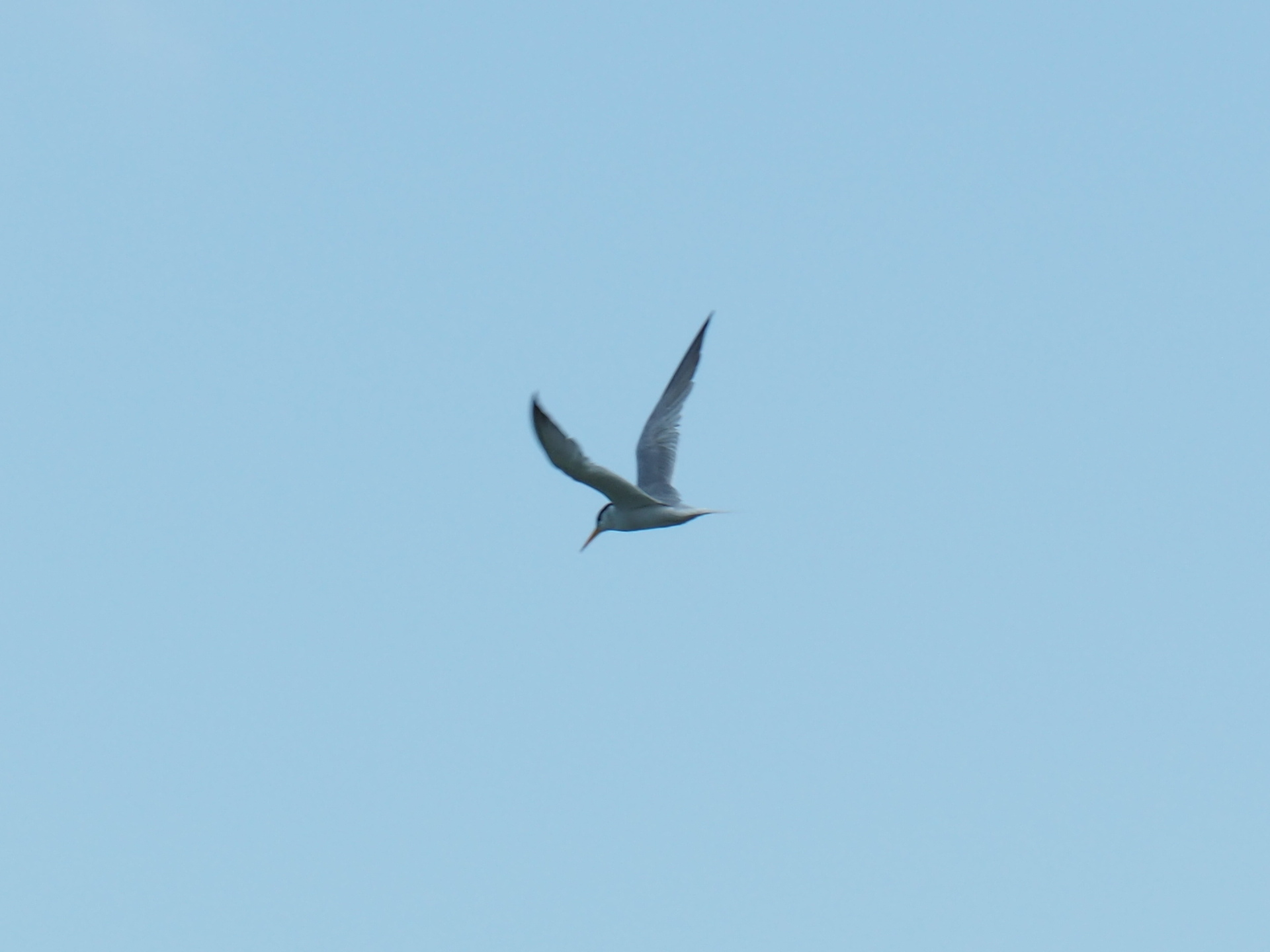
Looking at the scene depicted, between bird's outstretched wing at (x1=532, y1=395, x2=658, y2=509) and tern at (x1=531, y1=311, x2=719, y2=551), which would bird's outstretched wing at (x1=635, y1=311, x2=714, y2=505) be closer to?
tern at (x1=531, y1=311, x2=719, y2=551)

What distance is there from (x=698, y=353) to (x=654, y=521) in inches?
158

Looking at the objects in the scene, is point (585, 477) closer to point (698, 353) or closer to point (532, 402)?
point (532, 402)

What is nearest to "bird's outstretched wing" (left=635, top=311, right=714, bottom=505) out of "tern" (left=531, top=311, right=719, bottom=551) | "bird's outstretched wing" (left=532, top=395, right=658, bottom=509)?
"tern" (left=531, top=311, right=719, bottom=551)

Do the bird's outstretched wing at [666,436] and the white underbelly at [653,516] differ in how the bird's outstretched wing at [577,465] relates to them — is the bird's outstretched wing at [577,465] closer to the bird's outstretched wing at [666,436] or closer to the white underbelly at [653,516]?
the white underbelly at [653,516]

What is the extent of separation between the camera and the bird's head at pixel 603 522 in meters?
21.8

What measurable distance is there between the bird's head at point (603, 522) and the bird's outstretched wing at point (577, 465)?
77 centimetres

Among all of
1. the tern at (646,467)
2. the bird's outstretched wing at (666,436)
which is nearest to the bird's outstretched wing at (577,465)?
the tern at (646,467)

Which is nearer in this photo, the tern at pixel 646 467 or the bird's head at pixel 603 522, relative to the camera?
the tern at pixel 646 467

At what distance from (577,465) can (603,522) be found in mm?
3194

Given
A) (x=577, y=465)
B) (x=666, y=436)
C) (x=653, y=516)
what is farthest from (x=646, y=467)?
(x=577, y=465)

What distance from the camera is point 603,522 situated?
871 inches

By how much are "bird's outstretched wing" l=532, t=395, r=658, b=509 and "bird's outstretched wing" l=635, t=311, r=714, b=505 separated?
1.39 m

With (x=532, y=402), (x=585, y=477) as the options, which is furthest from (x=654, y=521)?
(x=532, y=402)

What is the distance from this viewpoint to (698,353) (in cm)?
2438
